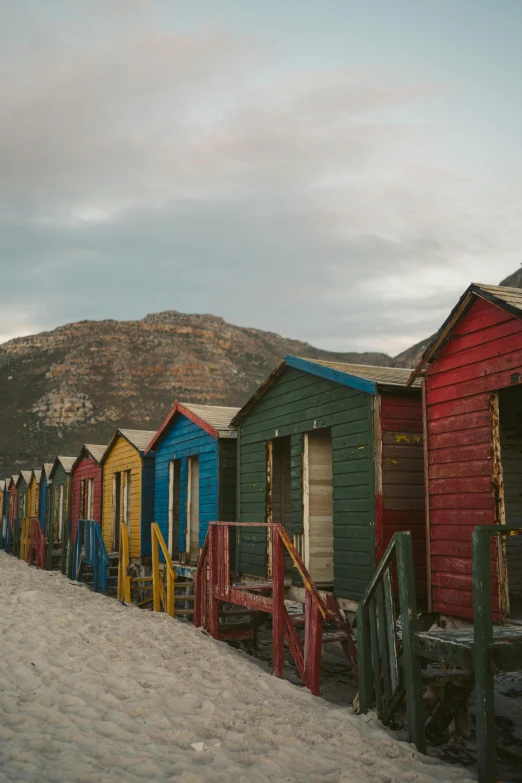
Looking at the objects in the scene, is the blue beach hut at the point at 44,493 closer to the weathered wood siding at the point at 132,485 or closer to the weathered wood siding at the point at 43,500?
the weathered wood siding at the point at 43,500

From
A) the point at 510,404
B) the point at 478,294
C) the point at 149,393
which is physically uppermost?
the point at 149,393

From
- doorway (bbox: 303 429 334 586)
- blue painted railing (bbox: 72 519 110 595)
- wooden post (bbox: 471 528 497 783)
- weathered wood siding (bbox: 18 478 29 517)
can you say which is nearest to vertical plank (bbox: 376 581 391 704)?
wooden post (bbox: 471 528 497 783)

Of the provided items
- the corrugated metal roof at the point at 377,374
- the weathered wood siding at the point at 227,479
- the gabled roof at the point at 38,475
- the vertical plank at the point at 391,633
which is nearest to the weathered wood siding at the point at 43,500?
the gabled roof at the point at 38,475

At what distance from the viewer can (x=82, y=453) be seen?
2386cm

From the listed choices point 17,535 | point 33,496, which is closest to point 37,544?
point 17,535

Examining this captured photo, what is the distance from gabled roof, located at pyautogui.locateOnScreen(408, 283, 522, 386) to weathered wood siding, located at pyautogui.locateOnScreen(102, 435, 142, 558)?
11287mm

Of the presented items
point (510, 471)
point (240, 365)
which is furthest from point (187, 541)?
point (240, 365)

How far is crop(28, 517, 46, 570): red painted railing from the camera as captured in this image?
22141mm

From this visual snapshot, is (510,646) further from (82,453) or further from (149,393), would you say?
(149,393)

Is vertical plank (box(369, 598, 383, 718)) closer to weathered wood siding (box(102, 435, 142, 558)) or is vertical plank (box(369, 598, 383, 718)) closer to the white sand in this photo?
the white sand

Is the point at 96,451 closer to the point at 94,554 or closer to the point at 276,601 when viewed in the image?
the point at 94,554

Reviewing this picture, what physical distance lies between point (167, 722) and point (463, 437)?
427cm

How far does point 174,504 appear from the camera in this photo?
16172 mm

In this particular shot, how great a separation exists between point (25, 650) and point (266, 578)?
464 centimetres
